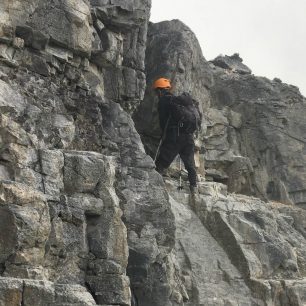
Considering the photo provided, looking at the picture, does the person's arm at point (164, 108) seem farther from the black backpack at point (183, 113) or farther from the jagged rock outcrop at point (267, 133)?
the jagged rock outcrop at point (267, 133)

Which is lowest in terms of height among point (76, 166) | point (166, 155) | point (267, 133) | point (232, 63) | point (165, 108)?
point (76, 166)

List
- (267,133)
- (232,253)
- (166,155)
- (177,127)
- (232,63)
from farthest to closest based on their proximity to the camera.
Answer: (232,63) → (267,133) → (166,155) → (177,127) → (232,253)

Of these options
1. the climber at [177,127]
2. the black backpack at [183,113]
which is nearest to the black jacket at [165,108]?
the climber at [177,127]

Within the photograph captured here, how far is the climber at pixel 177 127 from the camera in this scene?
19.5 m

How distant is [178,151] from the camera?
20156mm

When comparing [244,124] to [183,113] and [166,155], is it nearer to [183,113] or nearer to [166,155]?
[166,155]

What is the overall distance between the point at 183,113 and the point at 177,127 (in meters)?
0.65

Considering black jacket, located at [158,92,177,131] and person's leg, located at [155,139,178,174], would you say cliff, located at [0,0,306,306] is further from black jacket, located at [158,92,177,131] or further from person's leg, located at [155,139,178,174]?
black jacket, located at [158,92,177,131]

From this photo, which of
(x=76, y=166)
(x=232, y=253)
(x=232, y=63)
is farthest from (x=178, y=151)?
(x=232, y=63)

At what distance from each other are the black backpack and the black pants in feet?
1.13

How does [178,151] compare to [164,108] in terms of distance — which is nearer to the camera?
[164,108]

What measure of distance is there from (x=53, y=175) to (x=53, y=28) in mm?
5496

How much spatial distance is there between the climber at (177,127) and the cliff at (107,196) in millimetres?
908

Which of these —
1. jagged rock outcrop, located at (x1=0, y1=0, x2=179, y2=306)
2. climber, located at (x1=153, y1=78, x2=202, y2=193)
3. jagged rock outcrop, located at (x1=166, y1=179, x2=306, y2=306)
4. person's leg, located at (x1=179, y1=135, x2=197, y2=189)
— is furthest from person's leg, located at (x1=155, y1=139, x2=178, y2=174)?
jagged rock outcrop, located at (x1=0, y1=0, x2=179, y2=306)
